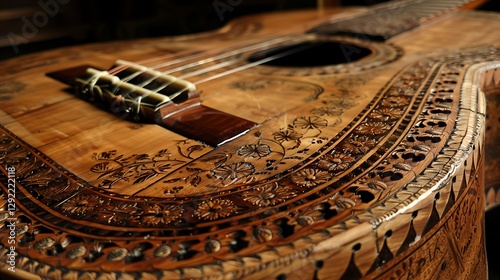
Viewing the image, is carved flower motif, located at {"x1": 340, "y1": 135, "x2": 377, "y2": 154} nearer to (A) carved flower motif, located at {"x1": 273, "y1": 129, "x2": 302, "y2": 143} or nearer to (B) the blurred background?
(A) carved flower motif, located at {"x1": 273, "y1": 129, "x2": 302, "y2": 143}

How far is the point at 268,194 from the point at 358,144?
0.19 m

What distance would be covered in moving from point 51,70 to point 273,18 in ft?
2.98

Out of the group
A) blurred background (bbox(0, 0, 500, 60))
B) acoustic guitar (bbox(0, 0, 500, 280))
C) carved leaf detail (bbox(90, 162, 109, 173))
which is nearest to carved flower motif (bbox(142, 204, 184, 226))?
acoustic guitar (bbox(0, 0, 500, 280))

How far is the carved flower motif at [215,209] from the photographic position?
1.61ft

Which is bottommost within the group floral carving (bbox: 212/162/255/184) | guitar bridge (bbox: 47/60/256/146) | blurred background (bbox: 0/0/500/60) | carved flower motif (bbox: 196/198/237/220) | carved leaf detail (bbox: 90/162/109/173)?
carved flower motif (bbox: 196/198/237/220)

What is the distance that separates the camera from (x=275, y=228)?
46cm

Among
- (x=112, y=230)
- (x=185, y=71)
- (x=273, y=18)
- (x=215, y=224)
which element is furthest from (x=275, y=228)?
(x=273, y=18)

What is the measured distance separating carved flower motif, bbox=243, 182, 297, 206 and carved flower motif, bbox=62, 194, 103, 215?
0.61ft

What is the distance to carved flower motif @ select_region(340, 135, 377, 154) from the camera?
62 centimetres

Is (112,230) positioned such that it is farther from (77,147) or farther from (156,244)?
(77,147)

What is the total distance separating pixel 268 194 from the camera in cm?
52

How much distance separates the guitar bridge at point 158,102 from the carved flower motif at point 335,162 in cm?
16

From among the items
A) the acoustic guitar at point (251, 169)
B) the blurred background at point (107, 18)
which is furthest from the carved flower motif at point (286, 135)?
the blurred background at point (107, 18)

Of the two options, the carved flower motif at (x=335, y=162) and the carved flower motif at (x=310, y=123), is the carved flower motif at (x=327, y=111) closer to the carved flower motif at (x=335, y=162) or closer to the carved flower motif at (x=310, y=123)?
the carved flower motif at (x=310, y=123)
